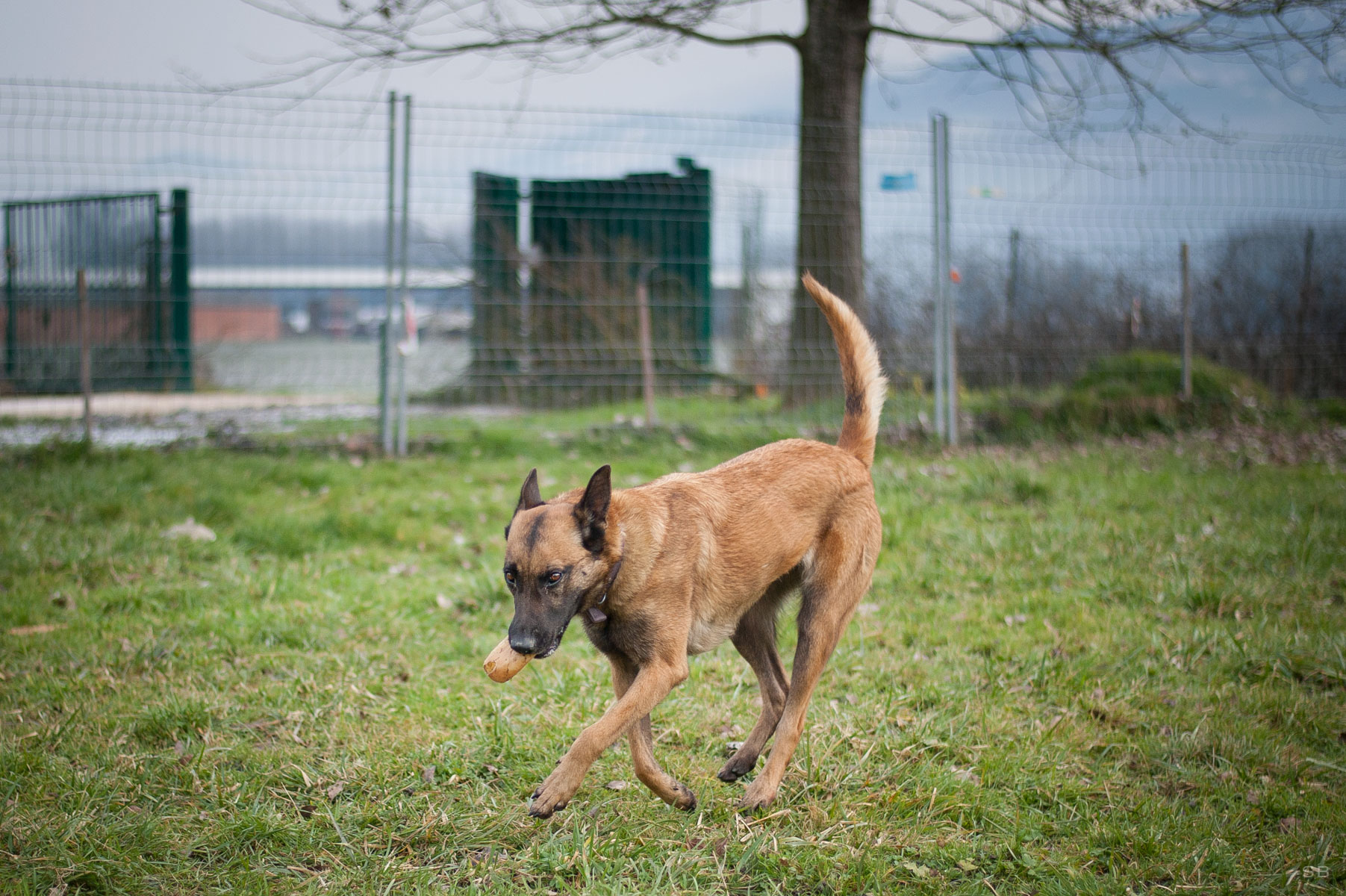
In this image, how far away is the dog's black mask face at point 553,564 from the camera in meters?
2.60

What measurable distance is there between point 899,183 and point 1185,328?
10.8ft

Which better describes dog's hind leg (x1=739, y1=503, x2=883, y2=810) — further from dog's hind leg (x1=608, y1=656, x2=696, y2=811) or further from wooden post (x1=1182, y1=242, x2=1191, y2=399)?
wooden post (x1=1182, y1=242, x2=1191, y2=399)

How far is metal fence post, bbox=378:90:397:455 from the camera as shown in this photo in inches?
309

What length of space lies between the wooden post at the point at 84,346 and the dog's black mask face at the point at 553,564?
6.42m

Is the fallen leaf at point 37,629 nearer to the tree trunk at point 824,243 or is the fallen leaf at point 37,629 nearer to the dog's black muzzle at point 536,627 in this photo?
the dog's black muzzle at point 536,627

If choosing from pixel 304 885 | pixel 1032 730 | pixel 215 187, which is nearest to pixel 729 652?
pixel 1032 730

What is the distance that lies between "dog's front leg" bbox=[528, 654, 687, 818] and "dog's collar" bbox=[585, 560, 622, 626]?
21 centimetres

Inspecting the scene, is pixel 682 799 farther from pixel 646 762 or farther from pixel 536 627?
pixel 536 627

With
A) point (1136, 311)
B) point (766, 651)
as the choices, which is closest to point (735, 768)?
point (766, 651)

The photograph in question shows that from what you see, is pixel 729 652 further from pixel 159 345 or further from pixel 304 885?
pixel 159 345

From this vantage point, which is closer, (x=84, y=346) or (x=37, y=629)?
(x=37, y=629)

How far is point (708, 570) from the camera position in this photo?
3.02m

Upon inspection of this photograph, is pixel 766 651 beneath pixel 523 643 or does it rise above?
beneath

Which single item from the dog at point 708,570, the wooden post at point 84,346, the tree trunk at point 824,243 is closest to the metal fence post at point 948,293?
the tree trunk at point 824,243
